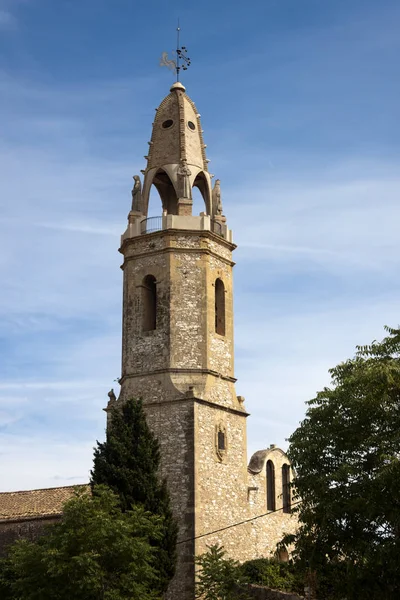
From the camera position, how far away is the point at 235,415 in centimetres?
3966

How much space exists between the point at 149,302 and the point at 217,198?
562cm

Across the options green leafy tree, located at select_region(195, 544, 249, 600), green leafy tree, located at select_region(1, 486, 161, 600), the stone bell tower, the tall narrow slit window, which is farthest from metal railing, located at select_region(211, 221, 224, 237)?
green leafy tree, located at select_region(1, 486, 161, 600)

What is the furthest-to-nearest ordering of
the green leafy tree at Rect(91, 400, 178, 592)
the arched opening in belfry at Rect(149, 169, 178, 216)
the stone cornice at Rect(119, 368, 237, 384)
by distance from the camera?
the arched opening in belfry at Rect(149, 169, 178, 216), the stone cornice at Rect(119, 368, 237, 384), the green leafy tree at Rect(91, 400, 178, 592)

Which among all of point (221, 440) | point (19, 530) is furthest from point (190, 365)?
point (19, 530)

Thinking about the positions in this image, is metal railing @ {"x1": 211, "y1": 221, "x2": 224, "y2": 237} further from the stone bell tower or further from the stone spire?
the stone spire

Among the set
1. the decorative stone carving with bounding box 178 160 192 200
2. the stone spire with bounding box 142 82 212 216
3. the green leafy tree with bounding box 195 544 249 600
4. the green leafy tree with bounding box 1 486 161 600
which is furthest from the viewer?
the stone spire with bounding box 142 82 212 216

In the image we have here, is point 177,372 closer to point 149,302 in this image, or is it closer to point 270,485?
point 149,302

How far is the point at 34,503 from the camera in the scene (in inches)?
1609

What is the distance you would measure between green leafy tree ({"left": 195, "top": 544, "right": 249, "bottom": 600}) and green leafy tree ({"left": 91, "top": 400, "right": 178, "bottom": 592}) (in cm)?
114

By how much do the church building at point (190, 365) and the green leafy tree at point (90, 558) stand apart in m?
4.86

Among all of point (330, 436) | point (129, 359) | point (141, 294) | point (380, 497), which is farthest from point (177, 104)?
point (380, 497)

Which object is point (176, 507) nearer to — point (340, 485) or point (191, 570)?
point (191, 570)

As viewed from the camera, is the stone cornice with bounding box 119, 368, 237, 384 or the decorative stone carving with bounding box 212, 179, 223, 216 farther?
the decorative stone carving with bounding box 212, 179, 223, 216

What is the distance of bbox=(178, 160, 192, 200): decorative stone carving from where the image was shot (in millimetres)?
41031
